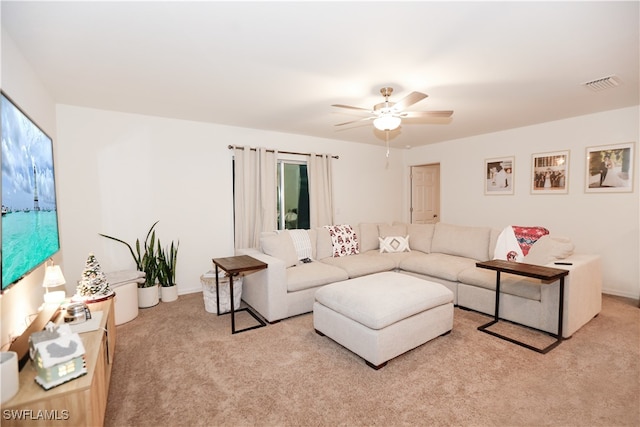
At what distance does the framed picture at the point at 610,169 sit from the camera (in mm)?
3779

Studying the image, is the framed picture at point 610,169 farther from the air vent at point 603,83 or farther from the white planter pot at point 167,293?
the white planter pot at point 167,293

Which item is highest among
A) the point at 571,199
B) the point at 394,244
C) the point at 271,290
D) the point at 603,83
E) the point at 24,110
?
the point at 603,83

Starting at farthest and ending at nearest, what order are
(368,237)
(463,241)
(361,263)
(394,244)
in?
1. (368,237)
2. (394,244)
3. (463,241)
4. (361,263)

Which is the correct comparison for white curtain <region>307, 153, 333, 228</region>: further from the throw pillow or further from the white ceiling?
the white ceiling

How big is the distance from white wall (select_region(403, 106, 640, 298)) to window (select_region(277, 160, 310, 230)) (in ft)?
9.33

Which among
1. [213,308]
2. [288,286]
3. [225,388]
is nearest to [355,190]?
[288,286]

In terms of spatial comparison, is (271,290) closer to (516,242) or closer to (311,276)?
(311,276)

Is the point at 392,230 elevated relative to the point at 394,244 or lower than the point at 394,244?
elevated

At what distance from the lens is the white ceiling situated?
1761 millimetres

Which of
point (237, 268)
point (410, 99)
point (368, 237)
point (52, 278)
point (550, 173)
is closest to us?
point (52, 278)

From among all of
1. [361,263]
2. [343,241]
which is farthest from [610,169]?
[343,241]

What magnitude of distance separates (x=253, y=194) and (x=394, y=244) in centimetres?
229

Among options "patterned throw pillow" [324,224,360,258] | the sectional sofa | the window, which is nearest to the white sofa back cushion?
the sectional sofa

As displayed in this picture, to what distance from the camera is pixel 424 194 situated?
6.70 m
